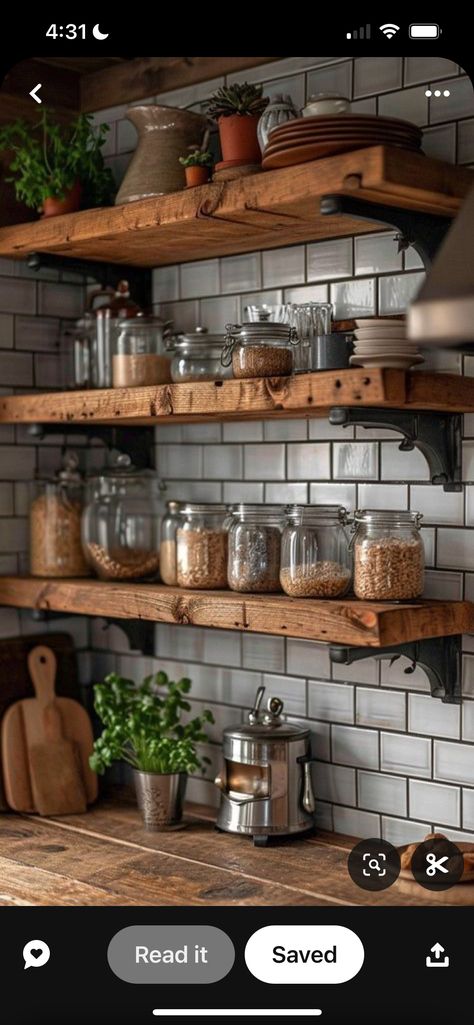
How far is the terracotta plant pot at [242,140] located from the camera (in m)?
1.52

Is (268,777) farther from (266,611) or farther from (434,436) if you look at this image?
(434,436)

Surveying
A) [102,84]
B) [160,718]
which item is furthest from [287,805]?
[102,84]

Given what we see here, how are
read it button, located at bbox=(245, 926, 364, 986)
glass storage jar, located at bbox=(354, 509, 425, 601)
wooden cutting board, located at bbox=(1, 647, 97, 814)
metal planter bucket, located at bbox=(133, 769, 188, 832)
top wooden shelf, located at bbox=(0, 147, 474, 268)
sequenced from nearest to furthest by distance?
1. read it button, located at bbox=(245, 926, 364, 986)
2. top wooden shelf, located at bbox=(0, 147, 474, 268)
3. glass storage jar, located at bbox=(354, 509, 425, 601)
4. metal planter bucket, located at bbox=(133, 769, 188, 832)
5. wooden cutting board, located at bbox=(1, 647, 97, 814)

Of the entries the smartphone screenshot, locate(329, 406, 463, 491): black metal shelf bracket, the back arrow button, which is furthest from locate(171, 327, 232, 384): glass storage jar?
the back arrow button

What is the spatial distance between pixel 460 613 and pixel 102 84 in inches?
38.8

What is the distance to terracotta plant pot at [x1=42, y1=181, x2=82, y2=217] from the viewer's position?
1.76 metres

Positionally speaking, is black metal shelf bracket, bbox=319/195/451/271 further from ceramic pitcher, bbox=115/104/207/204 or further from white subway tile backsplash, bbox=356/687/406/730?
white subway tile backsplash, bbox=356/687/406/730

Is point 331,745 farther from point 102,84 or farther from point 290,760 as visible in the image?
point 102,84

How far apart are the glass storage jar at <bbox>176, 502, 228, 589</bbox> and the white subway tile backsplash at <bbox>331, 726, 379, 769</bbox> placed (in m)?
0.25

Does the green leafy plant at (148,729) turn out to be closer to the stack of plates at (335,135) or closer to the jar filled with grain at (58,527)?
the jar filled with grain at (58,527)

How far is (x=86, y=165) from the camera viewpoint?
1.78m
